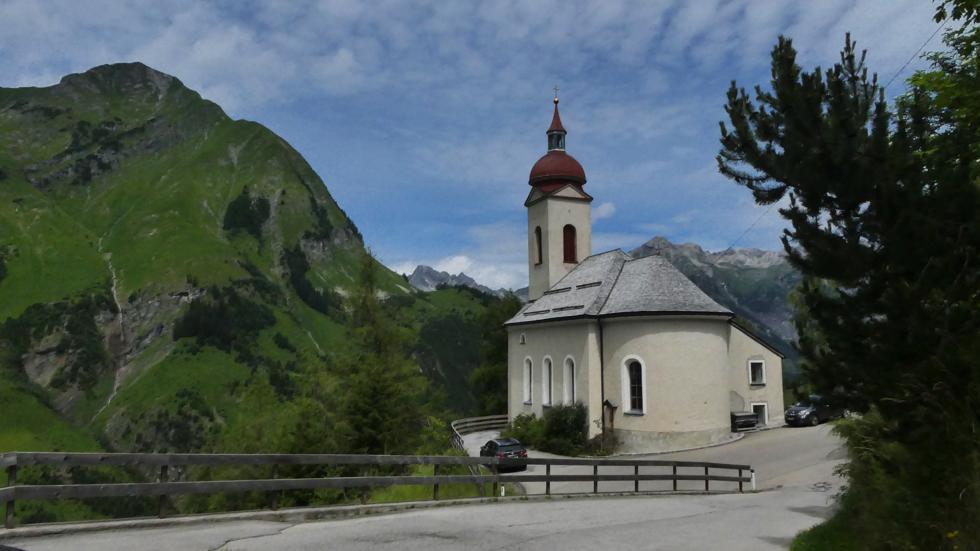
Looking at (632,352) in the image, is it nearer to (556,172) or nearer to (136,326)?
(556,172)

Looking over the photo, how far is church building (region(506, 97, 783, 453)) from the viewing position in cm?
3184

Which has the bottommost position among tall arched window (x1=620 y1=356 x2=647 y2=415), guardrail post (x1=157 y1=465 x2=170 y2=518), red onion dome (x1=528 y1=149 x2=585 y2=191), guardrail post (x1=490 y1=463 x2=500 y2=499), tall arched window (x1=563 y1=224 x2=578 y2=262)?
guardrail post (x1=490 y1=463 x2=500 y2=499)

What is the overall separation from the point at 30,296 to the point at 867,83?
Answer: 18138 centimetres

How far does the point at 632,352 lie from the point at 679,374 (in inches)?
95.5

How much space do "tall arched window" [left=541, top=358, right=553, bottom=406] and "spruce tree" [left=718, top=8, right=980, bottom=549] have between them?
28.9 metres

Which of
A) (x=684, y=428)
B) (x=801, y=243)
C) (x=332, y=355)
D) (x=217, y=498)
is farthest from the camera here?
(x=684, y=428)

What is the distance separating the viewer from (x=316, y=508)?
1089 cm

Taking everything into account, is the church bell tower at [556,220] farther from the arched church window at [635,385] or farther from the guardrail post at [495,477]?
the guardrail post at [495,477]

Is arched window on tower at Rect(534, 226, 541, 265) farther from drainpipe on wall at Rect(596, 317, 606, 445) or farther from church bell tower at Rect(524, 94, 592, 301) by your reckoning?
drainpipe on wall at Rect(596, 317, 606, 445)

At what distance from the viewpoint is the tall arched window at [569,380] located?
35281 mm

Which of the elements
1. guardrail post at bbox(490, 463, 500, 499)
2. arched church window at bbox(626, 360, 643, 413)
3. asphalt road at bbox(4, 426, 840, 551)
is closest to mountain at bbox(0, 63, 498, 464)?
arched church window at bbox(626, 360, 643, 413)

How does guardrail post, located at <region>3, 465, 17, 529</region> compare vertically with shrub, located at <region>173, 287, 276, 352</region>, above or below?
below

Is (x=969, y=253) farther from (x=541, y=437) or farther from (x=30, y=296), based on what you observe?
(x=30, y=296)

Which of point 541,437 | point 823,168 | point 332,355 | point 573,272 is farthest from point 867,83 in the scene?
point 573,272
